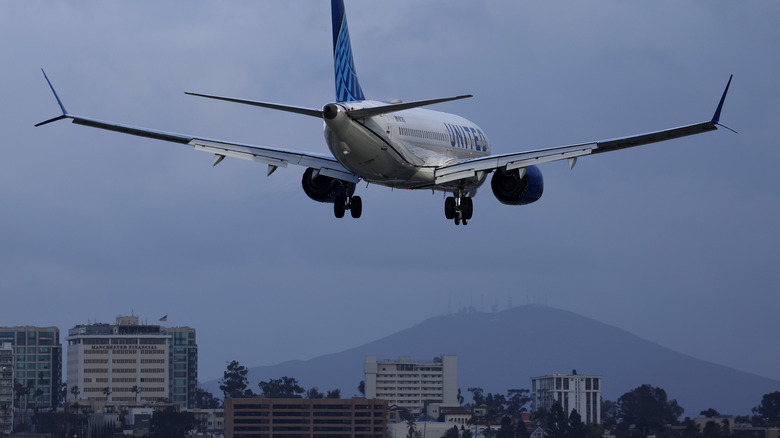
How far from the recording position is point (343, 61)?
7219 centimetres

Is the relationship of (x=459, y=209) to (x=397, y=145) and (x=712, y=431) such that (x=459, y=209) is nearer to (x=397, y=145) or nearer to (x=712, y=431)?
(x=397, y=145)

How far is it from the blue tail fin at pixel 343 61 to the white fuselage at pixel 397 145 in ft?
11.8

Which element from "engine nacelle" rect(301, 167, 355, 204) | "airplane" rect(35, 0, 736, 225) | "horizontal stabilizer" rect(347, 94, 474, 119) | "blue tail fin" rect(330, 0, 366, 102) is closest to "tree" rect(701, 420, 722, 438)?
"airplane" rect(35, 0, 736, 225)

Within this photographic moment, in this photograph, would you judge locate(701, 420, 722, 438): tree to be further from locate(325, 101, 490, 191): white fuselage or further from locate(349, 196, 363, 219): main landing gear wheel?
locate(349, 196, 363, 219): main landing gear wheel

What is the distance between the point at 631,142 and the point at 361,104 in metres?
12.5

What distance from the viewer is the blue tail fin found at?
70812 millimetres

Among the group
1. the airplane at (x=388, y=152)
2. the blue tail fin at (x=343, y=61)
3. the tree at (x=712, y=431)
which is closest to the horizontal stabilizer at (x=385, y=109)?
the airplane at (x=388, y=152)

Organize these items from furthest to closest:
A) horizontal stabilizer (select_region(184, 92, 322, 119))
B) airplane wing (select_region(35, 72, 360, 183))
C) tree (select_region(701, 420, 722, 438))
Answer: tree (select_region(701, 420, 722, 438)) → airplane wing (select_region(35, 72, 360, 183)) → horizontal stabilizer (select_region(184, 92, 322, 119))

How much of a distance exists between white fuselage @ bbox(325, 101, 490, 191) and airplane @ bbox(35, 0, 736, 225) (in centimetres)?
5

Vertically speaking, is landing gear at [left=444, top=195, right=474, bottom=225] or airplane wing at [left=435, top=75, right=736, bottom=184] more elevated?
airplane wing at [left=435, top=75, right=736, bottom=184]

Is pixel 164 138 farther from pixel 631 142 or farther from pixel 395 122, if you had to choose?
pixel 631 142

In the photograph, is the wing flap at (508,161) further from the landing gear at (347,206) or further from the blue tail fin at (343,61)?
the blue tail fin at (343,61)

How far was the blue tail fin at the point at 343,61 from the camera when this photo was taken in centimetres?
7081

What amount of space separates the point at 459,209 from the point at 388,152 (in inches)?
266
